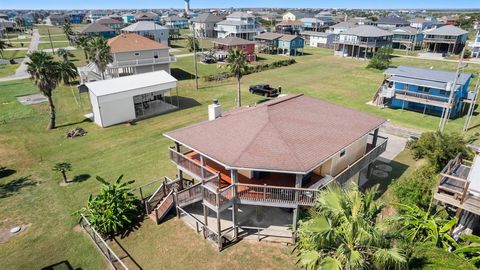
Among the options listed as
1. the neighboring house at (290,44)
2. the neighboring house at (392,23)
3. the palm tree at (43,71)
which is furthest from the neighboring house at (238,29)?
the palm tree at (43,71)

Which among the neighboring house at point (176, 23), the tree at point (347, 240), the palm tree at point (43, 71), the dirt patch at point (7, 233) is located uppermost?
the neighboring house at point (176, 23)

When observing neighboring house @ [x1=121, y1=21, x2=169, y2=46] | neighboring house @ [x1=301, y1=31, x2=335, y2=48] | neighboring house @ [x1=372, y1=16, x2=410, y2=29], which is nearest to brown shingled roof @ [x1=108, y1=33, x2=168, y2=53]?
neighboring house @ [x1=121, y1=21, x2=169, y2=46]

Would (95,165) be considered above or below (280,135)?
below

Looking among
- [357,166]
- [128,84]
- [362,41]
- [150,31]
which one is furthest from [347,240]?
[150,31]

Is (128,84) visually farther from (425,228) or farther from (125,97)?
(425,228)

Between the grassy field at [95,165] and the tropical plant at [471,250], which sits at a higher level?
the tropical plant at [471,250]

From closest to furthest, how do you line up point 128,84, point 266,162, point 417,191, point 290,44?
point 266,162 → point 417,191 → point 128,84 → point 290,44

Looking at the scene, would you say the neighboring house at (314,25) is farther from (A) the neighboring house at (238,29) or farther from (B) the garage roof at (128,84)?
(B) the garage roof at (128,84)
